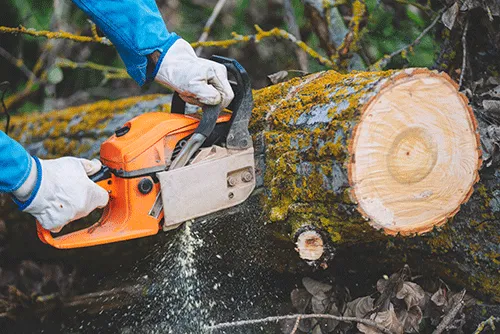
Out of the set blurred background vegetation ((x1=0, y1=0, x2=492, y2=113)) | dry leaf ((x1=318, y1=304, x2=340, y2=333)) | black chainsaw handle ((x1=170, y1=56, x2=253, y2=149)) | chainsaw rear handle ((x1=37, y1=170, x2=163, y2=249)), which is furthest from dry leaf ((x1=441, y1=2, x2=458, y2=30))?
chainsaw rear handle ((x1=37, y1=170, x2=163, y2=249))

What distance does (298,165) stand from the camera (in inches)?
88.3

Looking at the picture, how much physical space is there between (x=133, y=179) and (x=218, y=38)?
3348mm

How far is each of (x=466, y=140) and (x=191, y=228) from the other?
1215 millimetres

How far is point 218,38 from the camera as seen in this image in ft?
17.5

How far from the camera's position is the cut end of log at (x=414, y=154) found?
207 centimetres

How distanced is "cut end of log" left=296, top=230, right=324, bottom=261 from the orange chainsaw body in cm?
58

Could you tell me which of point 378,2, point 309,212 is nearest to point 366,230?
point 309,212

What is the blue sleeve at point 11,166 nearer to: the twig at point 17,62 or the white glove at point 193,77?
the white glove at point 193,77

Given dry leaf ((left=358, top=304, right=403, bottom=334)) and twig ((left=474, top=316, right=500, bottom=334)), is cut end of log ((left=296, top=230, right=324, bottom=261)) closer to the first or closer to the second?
dry leaf ((left=358, top=304, right=403, bottom=334))

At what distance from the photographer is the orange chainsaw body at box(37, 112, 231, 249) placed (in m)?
2.23

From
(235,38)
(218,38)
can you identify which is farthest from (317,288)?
(218,38)

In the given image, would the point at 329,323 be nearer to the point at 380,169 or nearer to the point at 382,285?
the point at 382,285

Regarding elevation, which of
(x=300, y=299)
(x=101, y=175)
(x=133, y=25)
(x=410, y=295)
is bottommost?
(x=300, y=299)

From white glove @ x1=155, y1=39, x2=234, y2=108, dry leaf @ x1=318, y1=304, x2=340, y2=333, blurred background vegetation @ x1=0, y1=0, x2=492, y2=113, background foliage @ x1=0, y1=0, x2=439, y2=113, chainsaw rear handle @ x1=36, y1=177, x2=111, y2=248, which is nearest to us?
chainsaw rear handle @ x1=36, y1=177, x2=111, y2=248
